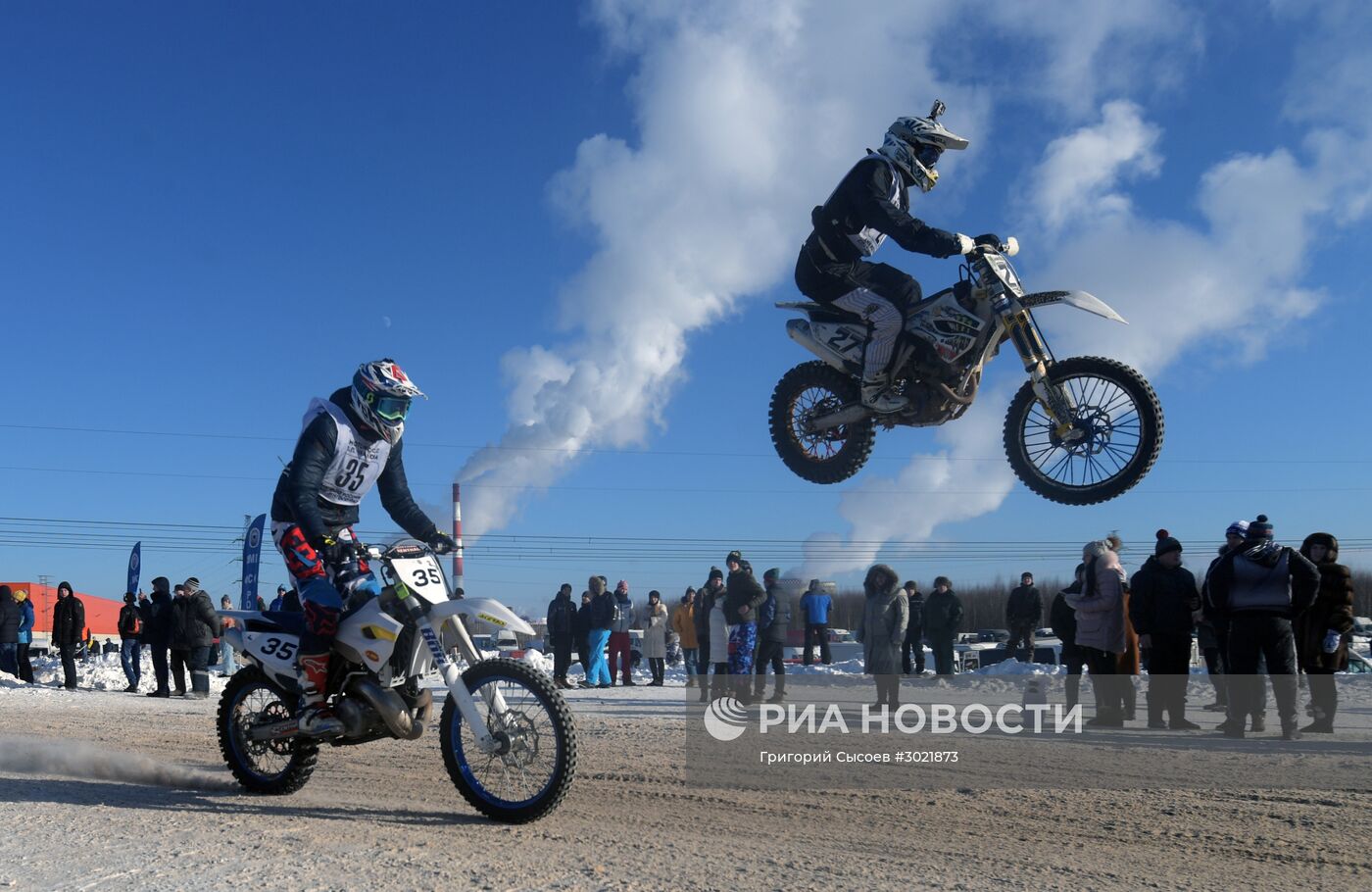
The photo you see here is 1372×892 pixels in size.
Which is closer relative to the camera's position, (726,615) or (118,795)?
(118,795)

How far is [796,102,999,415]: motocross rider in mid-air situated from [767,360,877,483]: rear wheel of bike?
0.37 metres

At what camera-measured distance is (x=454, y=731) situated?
231 inches

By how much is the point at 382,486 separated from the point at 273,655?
1127 millimetres

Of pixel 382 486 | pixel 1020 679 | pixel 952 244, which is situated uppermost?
pixel 952 244

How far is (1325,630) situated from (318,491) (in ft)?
27.2

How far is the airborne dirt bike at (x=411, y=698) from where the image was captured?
18.6ft

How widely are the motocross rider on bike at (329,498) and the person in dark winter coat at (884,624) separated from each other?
5946 mm

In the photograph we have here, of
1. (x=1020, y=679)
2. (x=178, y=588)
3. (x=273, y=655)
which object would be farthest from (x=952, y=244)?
(x=178, y=588)

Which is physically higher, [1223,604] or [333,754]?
[1223,604]

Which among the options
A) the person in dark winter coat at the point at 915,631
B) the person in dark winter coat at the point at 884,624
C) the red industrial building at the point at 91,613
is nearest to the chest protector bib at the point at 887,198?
the person in dark winter coat at the point at 884,624

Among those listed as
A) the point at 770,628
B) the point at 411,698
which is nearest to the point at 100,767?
the point at 411,698

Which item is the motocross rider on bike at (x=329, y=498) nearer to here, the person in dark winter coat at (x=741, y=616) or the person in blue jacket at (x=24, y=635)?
the person in dark winter coat at (x=741, y=616)

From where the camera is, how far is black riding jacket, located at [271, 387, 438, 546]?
6.00 meters

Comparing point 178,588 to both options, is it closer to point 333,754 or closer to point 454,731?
point 333,754
